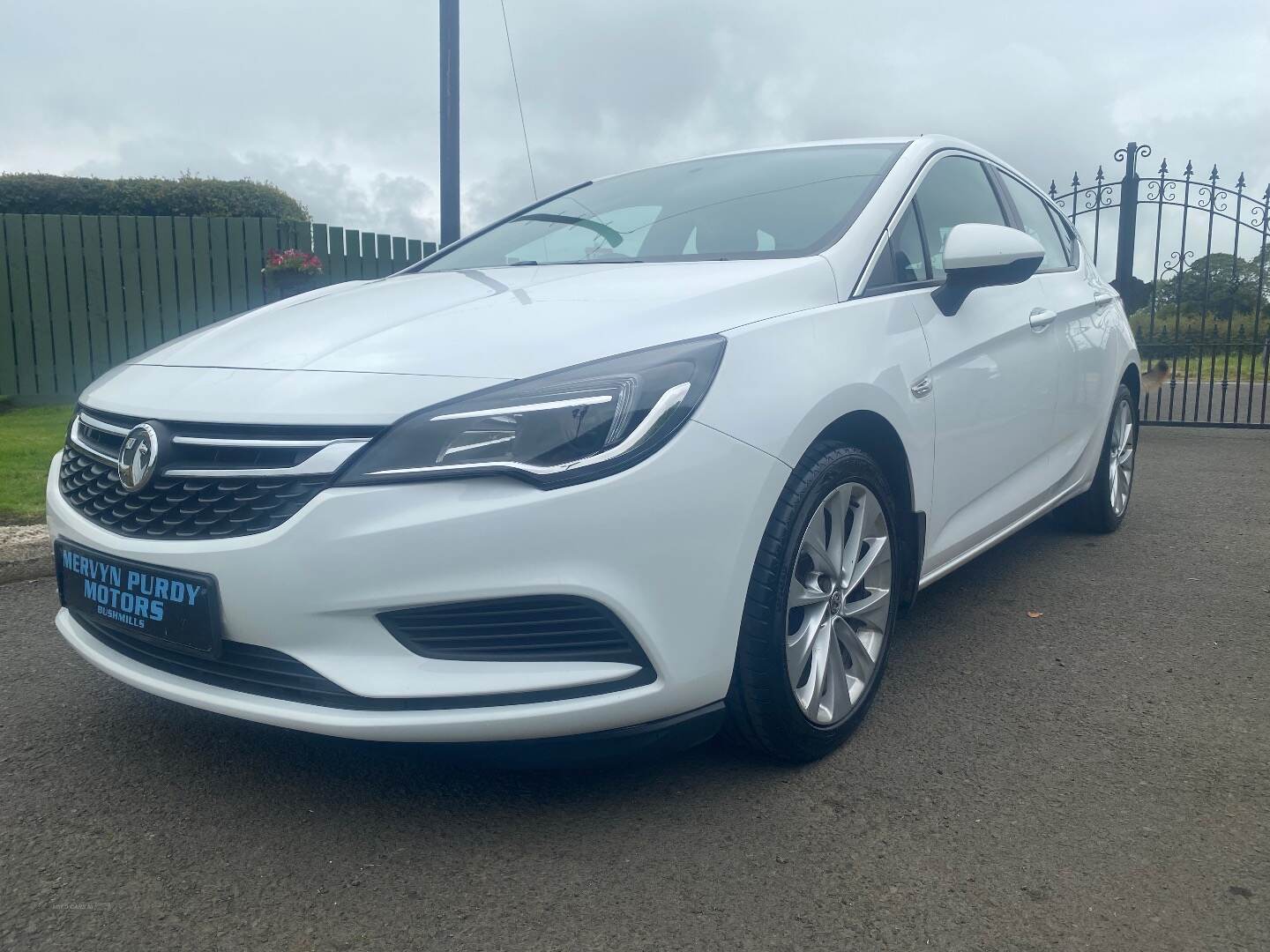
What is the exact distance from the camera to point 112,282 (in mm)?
9570

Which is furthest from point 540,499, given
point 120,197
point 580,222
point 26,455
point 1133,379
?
point 120,197

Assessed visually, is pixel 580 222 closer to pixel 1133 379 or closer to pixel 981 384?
pixel 981 384

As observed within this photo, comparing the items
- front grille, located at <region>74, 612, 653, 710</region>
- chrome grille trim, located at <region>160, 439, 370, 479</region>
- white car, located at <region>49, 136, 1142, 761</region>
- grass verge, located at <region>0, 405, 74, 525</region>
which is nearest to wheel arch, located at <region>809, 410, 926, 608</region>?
white car, located at <region>49, 136, 1142, 761</region>

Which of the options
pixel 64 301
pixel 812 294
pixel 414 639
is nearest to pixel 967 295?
pixel 812 294

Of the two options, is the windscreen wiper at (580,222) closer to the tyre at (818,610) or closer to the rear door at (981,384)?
the rear door at (981,384)

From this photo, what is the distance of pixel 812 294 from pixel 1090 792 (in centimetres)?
122

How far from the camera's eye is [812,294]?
247 cm

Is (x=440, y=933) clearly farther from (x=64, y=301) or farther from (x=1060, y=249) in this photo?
(x=64, y=301)

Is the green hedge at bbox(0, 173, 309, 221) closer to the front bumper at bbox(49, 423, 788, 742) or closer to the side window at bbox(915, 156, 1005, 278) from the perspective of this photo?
the side window at bbox(915, 156, 1005, 278)

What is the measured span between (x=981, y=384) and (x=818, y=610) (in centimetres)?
102

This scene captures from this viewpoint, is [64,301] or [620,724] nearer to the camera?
→ [620,724]

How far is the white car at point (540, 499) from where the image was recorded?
1885mm

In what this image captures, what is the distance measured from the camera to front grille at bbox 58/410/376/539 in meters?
1.92

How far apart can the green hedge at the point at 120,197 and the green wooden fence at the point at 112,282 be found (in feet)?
5.78
